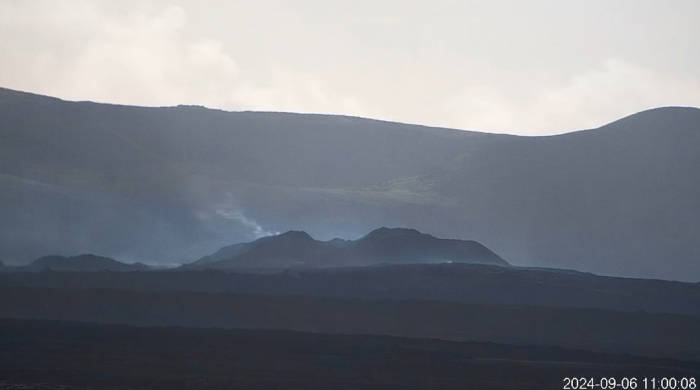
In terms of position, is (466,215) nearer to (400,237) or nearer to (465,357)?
(400,237)

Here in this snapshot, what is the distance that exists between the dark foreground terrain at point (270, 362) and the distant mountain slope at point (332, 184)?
21.2 meters

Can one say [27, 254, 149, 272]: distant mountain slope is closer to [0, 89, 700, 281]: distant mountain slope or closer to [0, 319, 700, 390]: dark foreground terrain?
[0, 89, 700, 281]: distant mountain slope

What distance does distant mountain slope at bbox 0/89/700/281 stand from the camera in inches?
2108

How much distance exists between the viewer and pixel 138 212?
54.9 m

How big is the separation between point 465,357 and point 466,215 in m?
42.5

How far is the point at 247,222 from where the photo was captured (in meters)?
58.3

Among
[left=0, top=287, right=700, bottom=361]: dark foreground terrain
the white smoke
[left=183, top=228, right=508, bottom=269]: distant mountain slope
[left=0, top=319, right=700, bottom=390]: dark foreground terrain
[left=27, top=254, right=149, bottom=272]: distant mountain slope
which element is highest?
the white smoke

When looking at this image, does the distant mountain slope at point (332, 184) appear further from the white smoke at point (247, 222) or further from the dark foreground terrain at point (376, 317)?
the dark foreground terrain at point (376, 317)

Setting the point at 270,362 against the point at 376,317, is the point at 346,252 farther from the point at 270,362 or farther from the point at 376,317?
the point at 270,362

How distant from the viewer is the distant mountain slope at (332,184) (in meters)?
53.5

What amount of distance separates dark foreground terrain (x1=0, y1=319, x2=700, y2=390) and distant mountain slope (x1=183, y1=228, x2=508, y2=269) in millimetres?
17825

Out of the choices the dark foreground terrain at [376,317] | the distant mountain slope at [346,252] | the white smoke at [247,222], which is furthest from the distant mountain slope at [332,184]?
the dark foreground terrain at [376,317]

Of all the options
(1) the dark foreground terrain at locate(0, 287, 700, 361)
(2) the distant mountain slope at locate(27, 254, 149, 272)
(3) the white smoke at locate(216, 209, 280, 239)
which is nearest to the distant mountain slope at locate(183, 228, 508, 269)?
(2) the distant mountain slope at locate(27, 254, 149, 272)

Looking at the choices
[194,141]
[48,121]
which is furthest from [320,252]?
[194,141]
